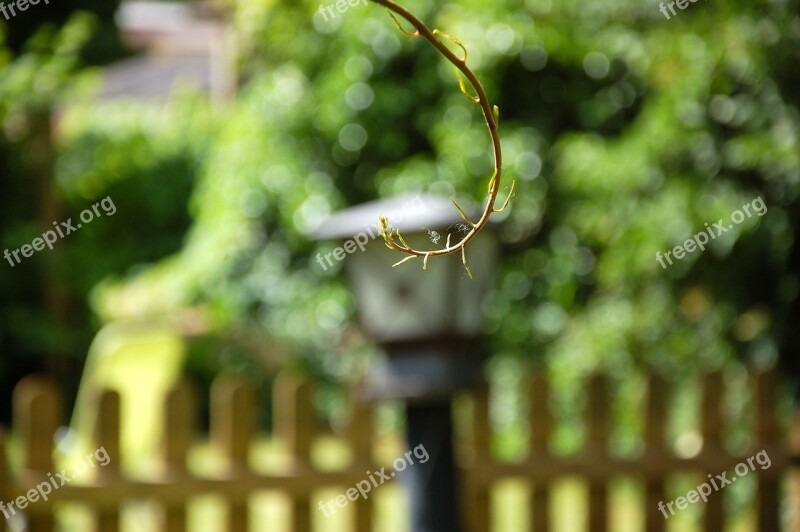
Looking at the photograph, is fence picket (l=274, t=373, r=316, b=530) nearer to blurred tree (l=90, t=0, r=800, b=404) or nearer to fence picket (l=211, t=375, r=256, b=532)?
fence picket (l=211, t=375, r=256, b=532)

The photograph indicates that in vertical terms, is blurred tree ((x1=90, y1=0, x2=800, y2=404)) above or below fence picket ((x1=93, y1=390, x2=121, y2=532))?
below

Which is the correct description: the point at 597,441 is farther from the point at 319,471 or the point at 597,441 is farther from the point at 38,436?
the point at 38,436

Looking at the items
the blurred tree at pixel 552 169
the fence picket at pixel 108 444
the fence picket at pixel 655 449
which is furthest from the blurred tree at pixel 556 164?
the fence picket at pixel 108 444

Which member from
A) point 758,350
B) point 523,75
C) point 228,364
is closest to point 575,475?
point 758,350

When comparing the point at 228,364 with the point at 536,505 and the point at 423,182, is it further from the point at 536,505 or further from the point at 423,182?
the point at 536,505

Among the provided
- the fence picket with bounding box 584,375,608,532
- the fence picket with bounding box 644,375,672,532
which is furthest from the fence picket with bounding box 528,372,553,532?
the fence picket with bounding box 644,375,672,532
